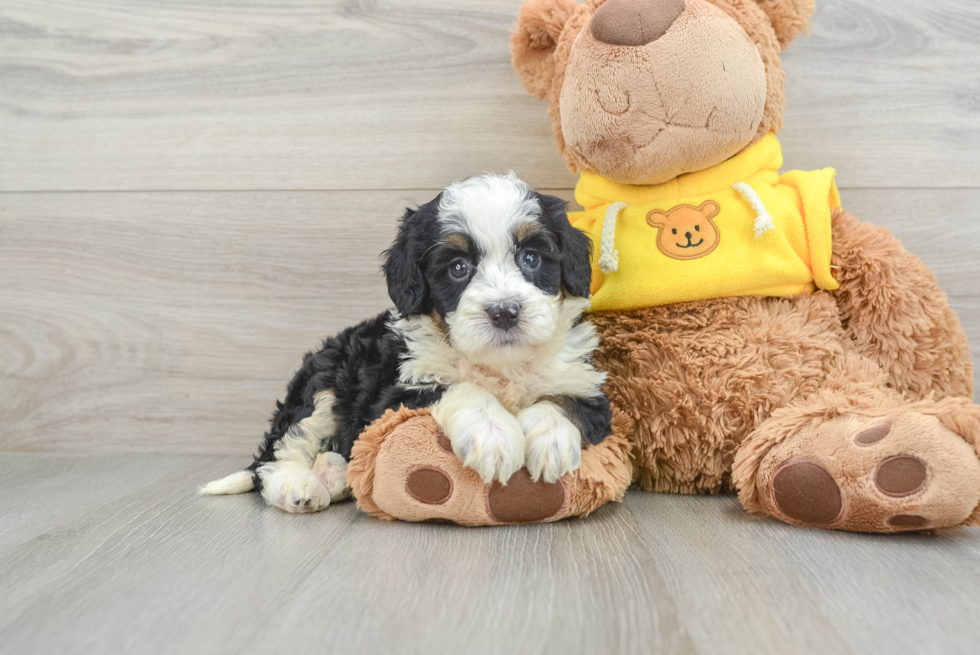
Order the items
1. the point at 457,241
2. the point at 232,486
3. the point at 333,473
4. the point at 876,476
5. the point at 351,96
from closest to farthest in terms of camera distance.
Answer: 1. the point at 876,476
2. the point at 457,241
3. the point at 333,473
4. the point at 232,486
5. the point at 351,96

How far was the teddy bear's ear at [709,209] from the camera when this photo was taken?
1529 mm

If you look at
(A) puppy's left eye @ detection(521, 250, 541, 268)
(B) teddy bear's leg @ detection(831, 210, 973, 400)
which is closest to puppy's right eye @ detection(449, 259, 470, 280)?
(A) puppy's left eye @ detection(521, 250, 541, 268)

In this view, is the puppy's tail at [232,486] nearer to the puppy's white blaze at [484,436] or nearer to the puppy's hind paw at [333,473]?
the puppy's hind paw at [333,473]

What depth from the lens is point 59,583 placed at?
1.12 metres

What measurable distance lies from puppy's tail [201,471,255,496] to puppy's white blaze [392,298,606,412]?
53cm

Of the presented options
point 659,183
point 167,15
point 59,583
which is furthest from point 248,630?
point 167,15

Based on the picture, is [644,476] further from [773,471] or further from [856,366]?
[856,366]

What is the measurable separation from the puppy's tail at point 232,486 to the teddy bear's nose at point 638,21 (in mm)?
1282

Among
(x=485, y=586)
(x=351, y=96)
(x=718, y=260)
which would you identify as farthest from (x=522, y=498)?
(x=351, y=96)

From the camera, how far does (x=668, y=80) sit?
1419 millimetres

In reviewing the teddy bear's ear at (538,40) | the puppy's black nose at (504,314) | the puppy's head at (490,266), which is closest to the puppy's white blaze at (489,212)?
the puppy's head at (490,266)

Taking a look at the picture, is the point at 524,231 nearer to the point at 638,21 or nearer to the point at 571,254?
the point at 571,254

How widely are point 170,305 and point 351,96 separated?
0.83 m

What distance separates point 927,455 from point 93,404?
2.19 m
